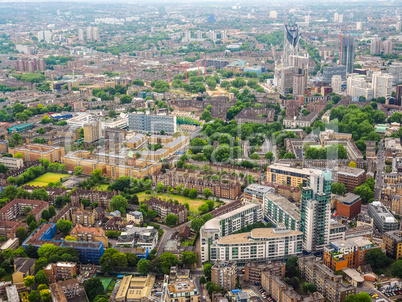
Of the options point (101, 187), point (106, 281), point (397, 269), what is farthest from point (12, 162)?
point (397, 269)

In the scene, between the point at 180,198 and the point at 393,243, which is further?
the point at 180,198

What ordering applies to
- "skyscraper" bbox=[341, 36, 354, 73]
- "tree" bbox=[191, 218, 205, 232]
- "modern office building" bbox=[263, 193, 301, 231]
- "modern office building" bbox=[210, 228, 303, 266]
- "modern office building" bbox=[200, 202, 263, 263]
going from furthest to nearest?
"skyscraper" bbox=[341, 36, 354, 73] → "tree" bbox=[191, 218, 205, 232] → "modern office building" bbox=[263, 193, 301, 231] → "modern office building" bbox=[200, 202, 263, 263] → "modern office building" bbox=[210, 228, 303, 266]

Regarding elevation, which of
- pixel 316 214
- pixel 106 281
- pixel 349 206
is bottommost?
pixel 106 281

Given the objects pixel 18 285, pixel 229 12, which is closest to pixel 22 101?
pixel 18 285

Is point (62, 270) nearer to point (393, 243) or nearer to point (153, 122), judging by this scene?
point (393, 243)

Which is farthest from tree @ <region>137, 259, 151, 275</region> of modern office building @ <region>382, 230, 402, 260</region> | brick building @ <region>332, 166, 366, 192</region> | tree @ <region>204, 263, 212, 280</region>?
brick building @ <region>332, 166, 366, 192</region>

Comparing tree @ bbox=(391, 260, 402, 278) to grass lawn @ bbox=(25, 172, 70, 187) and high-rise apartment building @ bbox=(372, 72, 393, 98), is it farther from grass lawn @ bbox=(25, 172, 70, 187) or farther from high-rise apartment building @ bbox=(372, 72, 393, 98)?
high-rise apartment building @ bbox=(372, 72, 393, 98)

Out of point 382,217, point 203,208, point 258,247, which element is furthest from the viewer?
point 203,208
